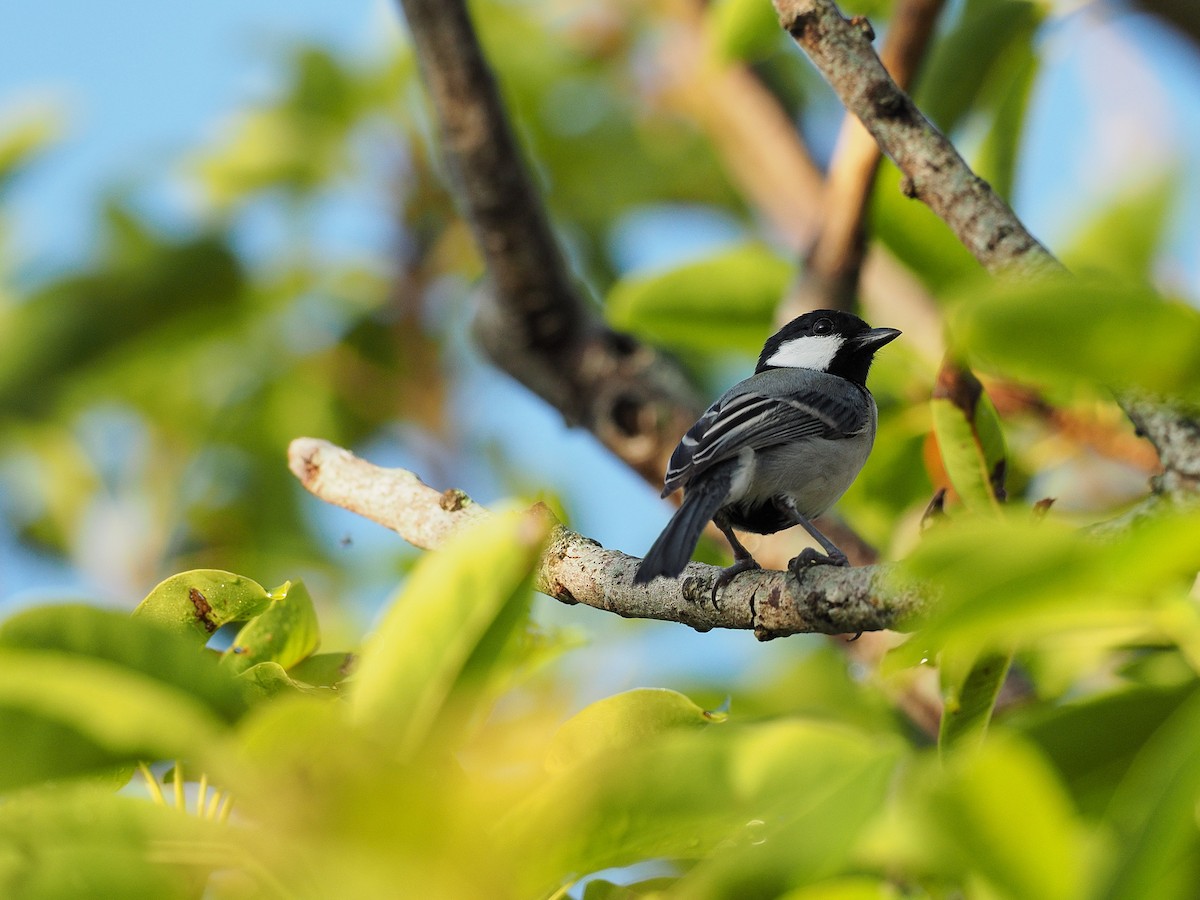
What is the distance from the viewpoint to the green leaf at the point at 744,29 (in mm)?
2363

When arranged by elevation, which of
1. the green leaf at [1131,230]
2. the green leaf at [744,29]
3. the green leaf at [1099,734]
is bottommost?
the green leaf at [1099,734]

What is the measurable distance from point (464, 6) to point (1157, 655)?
1.96m

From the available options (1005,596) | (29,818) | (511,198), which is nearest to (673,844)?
(1005,596)

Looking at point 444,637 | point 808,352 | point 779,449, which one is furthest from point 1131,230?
point 444,637

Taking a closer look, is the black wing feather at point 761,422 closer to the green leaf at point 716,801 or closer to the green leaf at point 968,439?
the green leaf at point 968,439

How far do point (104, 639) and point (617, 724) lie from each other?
528mm

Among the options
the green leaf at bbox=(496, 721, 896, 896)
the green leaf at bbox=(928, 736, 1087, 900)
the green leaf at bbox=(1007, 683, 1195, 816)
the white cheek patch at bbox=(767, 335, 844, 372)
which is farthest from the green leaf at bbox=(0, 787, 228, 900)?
the white cheek patch at bbox=(767, 335, 844, 372)

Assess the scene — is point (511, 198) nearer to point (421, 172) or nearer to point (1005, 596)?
point (421, 172)

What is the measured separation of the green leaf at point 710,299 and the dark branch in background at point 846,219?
0.06 meters

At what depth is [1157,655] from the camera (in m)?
1.86

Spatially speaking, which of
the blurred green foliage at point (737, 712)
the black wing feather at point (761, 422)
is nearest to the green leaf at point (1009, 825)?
the blurred green foliage at point (737, 712)

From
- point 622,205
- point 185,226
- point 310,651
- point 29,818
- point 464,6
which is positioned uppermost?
point 622,205

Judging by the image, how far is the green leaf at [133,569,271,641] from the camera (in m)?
1.34

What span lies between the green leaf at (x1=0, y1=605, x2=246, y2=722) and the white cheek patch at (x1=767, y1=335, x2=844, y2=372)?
254cm
